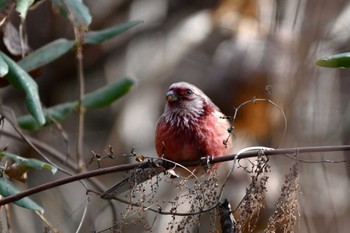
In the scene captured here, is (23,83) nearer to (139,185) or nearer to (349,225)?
(139,185)

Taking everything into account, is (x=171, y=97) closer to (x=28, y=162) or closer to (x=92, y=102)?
(x=92, y=102)

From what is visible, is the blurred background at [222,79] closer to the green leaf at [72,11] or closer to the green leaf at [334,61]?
the green leaf at [72,11]

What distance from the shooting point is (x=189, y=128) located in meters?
4.54

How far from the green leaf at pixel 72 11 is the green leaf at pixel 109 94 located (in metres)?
1.08

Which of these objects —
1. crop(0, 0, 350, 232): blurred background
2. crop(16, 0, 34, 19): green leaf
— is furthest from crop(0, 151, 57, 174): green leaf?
crop(0, 0, 350, 232): blurred background

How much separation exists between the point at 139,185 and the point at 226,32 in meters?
5.17

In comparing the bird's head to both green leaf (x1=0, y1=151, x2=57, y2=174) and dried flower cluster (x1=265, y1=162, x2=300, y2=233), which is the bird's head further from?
dried flower cluster (x1=265, y1=162, x2=300, y2=233)

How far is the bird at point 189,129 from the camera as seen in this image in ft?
14.3

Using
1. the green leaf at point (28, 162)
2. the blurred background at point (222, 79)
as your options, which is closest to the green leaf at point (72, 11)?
the green leaf at point (28, 162)

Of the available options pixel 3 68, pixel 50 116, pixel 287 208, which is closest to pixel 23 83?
pixel 3 68

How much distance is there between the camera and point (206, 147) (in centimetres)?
439

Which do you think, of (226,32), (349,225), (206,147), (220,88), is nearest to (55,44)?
(206,147)

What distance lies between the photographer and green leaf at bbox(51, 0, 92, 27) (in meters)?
3.58

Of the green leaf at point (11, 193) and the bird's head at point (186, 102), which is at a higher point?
the bird's head at point (186, 102)
